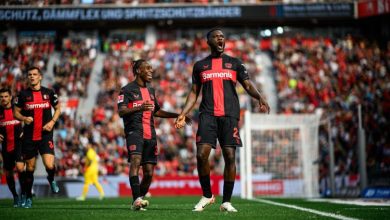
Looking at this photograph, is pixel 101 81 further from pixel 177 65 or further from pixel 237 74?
pixel 237 74

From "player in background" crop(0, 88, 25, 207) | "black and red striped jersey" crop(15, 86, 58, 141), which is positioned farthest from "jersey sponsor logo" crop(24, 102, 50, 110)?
"player in background" crop(0, 88, 25, 207)

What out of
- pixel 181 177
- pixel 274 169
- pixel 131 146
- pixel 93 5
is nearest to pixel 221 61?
pixel 131 146

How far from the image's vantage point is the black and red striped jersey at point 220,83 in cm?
959

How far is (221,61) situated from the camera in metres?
9.73

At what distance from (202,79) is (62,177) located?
17075mm

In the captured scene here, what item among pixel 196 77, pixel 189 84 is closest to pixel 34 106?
pixel 196 77

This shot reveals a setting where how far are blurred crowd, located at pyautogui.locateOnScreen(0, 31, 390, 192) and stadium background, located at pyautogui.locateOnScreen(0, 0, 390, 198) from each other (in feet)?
0.18

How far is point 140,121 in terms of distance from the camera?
1030cm

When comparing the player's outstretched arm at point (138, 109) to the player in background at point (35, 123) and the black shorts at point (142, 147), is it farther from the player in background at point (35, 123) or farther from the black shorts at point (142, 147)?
the player in background at point (35, 123)

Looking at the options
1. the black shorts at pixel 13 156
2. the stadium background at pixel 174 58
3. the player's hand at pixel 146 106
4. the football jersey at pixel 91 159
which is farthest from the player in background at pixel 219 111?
the stadium background at pixel 174 58

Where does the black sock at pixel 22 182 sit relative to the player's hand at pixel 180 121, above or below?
below

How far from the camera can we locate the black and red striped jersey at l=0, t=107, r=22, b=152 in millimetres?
13562

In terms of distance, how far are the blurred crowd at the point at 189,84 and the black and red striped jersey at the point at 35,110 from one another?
39.5 feet

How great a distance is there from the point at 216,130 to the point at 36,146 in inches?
150
